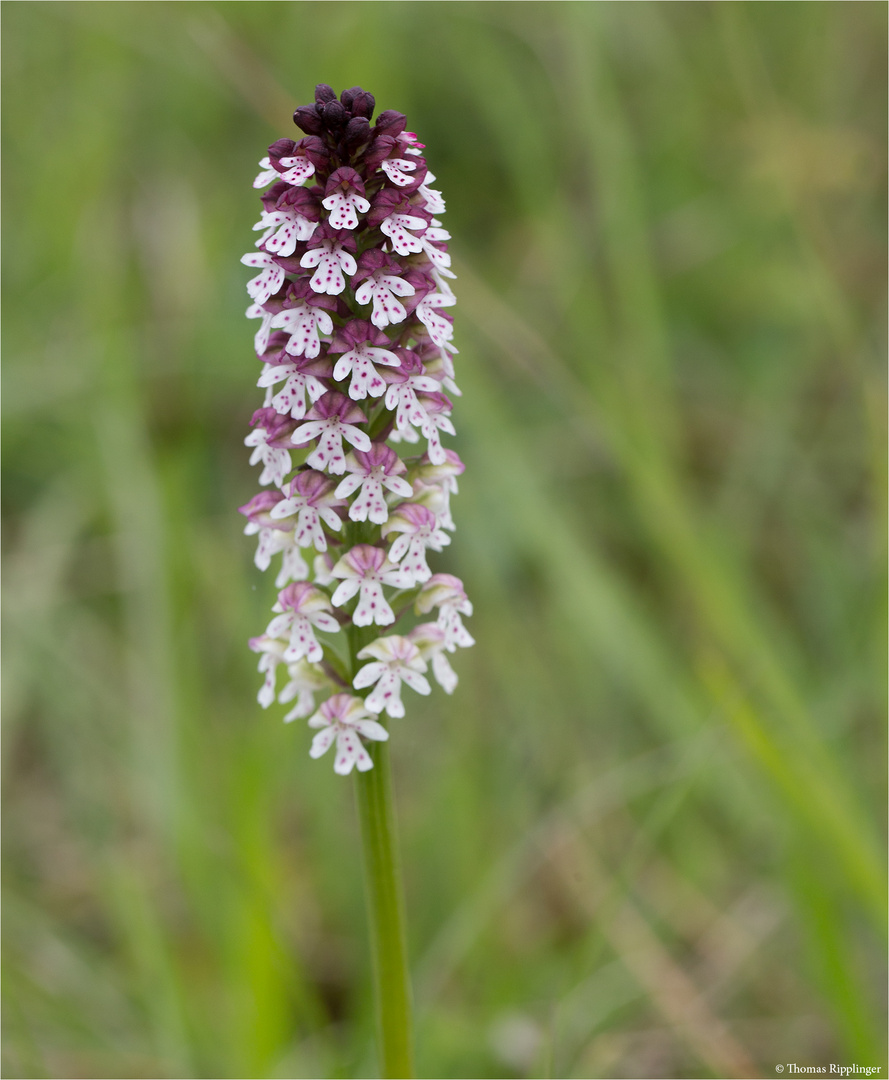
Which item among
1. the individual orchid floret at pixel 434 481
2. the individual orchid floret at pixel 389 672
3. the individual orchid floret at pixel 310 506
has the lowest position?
the individual orchid floret at pixel 389 672

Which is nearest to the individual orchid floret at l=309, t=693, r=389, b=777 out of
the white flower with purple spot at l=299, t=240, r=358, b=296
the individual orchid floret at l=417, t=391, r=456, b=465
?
the individual orchid floret at l=417, t=391, r=456, b=465

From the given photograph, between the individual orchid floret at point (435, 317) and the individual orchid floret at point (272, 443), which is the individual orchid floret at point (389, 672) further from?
the individual orchid floret at point (435, 317)

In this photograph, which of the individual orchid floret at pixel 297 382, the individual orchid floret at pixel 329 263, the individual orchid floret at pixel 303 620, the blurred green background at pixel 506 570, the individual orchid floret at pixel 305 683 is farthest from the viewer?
the blurred green background at pixel 506 570

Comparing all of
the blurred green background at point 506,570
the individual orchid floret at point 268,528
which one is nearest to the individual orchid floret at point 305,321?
the individual orchid floret at point 268,528

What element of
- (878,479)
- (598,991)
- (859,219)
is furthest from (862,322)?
(598,991)

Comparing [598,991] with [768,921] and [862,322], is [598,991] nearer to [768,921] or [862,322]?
[768,921]

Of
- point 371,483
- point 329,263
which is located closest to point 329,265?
point 329,263
